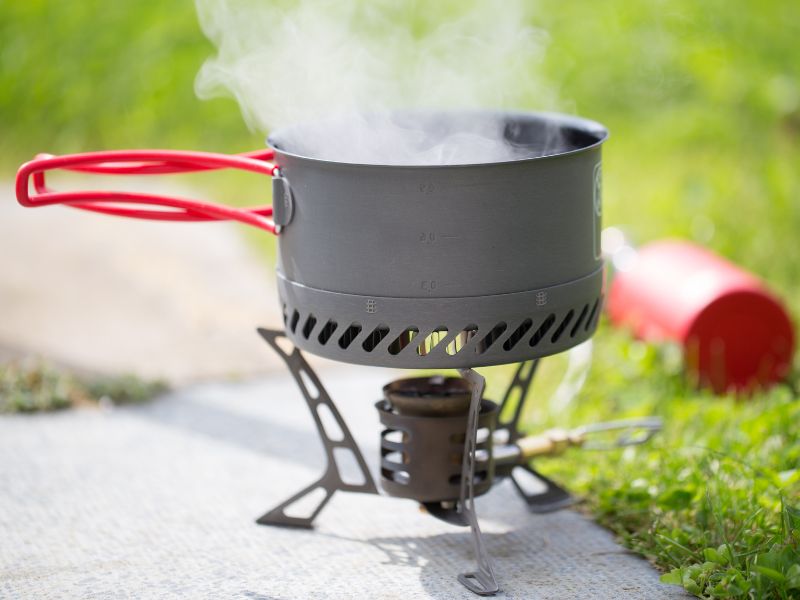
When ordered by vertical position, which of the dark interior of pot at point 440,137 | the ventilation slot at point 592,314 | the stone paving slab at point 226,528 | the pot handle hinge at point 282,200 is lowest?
the stone paving slab at point 226,528

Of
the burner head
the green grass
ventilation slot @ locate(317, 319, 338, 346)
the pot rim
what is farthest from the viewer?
the green grass

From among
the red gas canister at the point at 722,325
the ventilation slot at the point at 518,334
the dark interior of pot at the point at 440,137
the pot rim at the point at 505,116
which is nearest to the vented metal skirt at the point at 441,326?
the ventilation slot at the point at 518,334

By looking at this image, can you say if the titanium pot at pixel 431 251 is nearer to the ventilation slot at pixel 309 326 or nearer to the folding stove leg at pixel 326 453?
the ventilation slot at pixel 309 326

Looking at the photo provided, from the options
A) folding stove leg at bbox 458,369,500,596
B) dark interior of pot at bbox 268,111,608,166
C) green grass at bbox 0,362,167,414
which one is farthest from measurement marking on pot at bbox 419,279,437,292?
green grass at bbox 0,362,167,414

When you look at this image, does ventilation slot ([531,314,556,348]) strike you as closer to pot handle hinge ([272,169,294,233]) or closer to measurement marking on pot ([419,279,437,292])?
measurement marking on pot ([419,279,437,292])

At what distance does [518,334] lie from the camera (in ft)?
8.11

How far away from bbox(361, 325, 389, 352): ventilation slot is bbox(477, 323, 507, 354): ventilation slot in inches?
8.6

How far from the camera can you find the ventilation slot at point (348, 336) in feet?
8.11

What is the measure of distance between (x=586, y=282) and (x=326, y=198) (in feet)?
2.15

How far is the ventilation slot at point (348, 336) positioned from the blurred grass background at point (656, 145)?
2.98 feet

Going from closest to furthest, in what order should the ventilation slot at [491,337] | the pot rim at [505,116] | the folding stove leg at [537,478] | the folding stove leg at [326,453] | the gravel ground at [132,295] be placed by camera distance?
1. the pot rim at [505,116]
2. the ventilation slot at [491,337]
3. the folding stove leg at [326,453]
4. the folding stove leg at [537,478]
5. the gravel ground at [132,295]

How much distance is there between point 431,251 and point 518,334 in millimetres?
309

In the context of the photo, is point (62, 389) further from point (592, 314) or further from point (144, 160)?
point (592, 314)

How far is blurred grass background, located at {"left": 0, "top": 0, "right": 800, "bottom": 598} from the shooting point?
2.80 m
